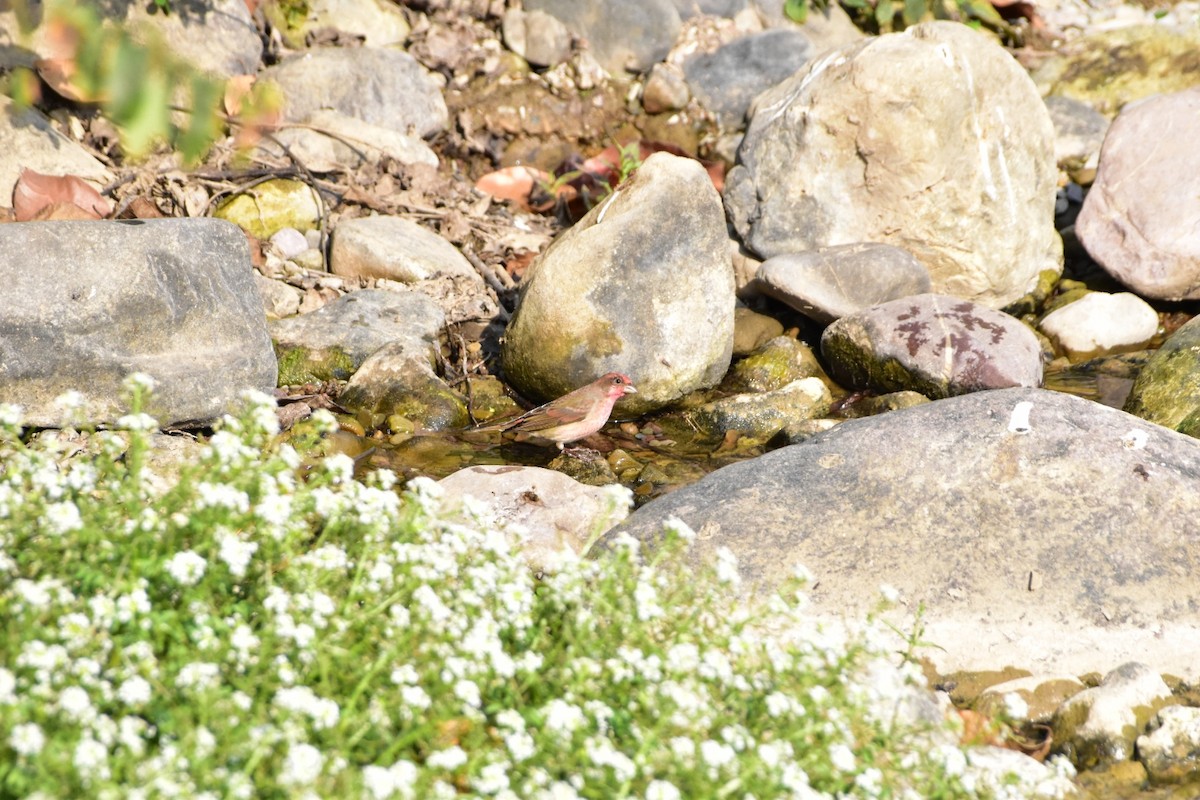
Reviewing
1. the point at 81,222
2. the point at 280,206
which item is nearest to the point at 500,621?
the point at 81,222

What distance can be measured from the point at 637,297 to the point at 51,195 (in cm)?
415

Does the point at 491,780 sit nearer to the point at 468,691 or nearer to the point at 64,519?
the point at 468,691

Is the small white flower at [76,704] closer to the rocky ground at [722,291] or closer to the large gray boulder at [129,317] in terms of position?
the rocky ground at [722,291]

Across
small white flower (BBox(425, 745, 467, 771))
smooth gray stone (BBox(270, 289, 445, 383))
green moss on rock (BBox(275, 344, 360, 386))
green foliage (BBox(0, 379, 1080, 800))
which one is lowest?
green moss on rock (BBox(275, 344, 360, 386))

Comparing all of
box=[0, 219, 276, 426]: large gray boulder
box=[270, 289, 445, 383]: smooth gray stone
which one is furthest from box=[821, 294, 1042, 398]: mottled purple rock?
box=[0, 219, 276, 426]: large gray boulder

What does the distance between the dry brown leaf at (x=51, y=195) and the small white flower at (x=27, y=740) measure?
20.9 feet

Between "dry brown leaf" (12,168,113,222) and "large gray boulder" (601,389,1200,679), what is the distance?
5.06m

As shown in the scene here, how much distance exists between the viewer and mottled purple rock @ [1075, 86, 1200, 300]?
883 centimetres

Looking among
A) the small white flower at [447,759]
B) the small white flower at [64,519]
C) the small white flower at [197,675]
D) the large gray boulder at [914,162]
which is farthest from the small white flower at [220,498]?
the large gray boulder at [914,162]

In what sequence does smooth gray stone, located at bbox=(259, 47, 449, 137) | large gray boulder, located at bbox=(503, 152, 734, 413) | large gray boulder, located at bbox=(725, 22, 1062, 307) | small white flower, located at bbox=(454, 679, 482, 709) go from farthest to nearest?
1. smooth gray stone, located at bbox=(259, 47, 449, 137)
2. large gray boulder, located at bbox=(725, 22, 1062, 307)
3. large gray boulder, located at bbox=(503, 152, 734, 413)
4. small white flower, located at bbox=(454, 679, 482, 709)

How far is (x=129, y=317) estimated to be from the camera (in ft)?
20.1

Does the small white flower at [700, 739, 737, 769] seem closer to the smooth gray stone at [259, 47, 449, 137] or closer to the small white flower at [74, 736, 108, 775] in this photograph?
the small white flower at [74, 736, 108, 775]

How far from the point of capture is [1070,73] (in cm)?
1248

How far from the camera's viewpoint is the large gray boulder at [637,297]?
7176 millimetres
